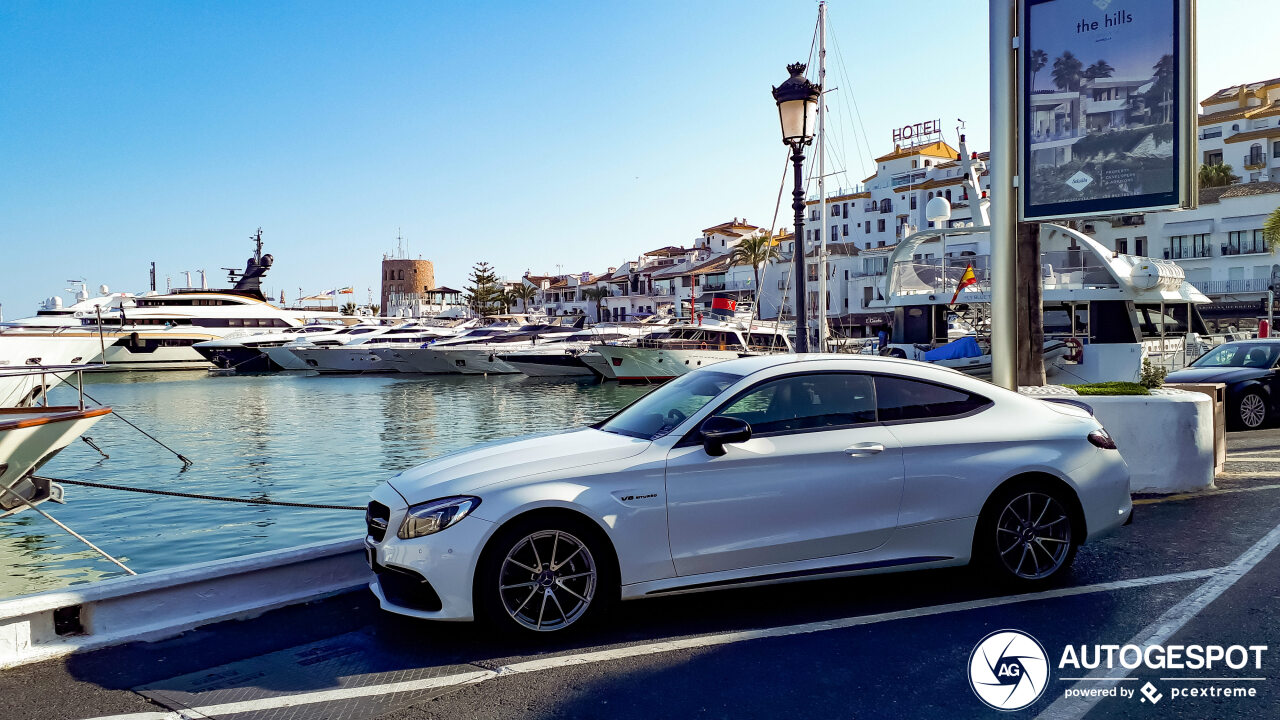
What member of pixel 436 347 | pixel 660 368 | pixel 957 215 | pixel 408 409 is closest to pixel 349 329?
pixel 436 347

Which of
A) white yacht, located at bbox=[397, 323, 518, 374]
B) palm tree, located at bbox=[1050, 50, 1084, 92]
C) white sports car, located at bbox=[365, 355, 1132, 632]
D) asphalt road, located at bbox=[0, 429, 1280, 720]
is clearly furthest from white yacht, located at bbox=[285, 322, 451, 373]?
white sports car, located at bbox=[365, 355, 1132, 632]

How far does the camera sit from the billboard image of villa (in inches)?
332

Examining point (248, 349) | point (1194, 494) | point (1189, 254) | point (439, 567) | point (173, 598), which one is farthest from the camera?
point (248, 349)

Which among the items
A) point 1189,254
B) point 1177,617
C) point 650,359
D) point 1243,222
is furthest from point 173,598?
point 1189,254

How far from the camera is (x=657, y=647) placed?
4.64 metres

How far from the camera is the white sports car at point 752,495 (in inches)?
183

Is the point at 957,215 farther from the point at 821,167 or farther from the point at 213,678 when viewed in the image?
the point at 213,678

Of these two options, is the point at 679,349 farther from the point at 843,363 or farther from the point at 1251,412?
the point at 843,363

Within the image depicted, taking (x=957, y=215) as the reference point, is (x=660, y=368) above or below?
below

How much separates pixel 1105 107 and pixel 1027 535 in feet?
17.1

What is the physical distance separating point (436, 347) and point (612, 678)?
57.3 m

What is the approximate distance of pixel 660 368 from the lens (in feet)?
156

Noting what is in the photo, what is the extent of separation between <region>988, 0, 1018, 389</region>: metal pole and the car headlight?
638 centimetres

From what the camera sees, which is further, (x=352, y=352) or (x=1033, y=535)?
(x=352, y=352)
